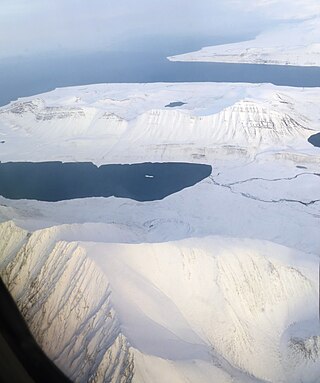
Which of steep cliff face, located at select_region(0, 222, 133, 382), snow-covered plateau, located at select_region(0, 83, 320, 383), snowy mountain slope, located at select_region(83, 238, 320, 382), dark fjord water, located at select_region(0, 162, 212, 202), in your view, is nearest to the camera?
steep cliff face, located at select_region(0, 222, 133, 382)

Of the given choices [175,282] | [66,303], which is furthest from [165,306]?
[66,303]

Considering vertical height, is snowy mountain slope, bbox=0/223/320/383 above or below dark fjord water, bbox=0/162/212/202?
above

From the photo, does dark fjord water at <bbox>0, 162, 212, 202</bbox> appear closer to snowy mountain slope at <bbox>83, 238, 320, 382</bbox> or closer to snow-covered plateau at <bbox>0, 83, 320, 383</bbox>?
snow-covered plateau at <bbox>0, 83, 320, 383</bbox>

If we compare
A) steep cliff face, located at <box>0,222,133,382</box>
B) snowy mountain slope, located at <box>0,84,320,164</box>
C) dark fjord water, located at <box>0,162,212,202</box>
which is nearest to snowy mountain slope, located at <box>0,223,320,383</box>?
steep cliff face, located at <box>0,222,133,382</box>

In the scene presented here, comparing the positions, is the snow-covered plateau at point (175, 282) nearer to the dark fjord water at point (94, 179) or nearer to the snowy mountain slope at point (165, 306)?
the snowy mountain slope at point (165, 306)

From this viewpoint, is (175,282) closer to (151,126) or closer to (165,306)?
(165,306)

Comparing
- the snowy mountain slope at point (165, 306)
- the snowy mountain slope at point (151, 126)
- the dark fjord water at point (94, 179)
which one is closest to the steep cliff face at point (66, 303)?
the snowy mountain slope at point (165, 306)

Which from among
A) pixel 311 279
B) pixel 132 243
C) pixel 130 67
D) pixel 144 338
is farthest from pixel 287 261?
pixel 130 67

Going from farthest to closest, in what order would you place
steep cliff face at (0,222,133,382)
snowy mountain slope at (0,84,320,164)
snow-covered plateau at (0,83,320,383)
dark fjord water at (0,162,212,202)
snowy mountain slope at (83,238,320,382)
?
snowy mountain slope at (0,84,320,164), dark fjord water at (0,162,212,202), snowy mountain slope at (83,238,320,382), snow-covered plateau at (0,83,320,383), steep cliff face at (0,222,133,382)

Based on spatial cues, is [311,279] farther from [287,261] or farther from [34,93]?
[34,93]
